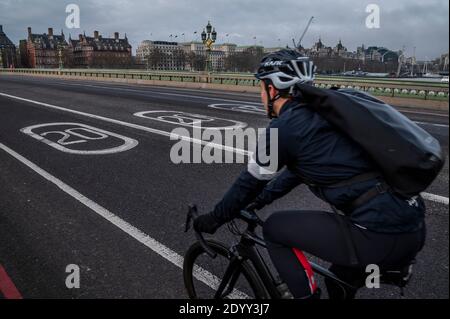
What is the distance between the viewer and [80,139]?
29.7 ft

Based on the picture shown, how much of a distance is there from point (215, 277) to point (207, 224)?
4.02ft

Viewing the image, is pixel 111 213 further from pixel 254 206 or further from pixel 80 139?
pixel 80 139

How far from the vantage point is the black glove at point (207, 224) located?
2238 mm

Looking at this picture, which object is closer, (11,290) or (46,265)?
(11,290)

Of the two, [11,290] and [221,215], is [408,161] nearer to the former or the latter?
[221,215]

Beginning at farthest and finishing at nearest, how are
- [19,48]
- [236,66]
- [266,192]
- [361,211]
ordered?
1. [19,48]
2. [236,66]
3. [266,192]
4. [361,211]

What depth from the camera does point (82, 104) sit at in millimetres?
16469

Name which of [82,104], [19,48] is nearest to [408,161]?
[82,104]

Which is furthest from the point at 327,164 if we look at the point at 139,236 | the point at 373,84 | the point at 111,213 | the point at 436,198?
the point at 373,84

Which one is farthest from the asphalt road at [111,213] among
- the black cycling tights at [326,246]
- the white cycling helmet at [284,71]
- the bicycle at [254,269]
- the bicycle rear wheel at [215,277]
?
the white cycling helmet at [284,71]

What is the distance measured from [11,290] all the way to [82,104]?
14627 millimetres

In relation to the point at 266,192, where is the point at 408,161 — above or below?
above

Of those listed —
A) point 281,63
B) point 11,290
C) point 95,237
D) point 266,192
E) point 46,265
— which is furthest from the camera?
point 95,237
